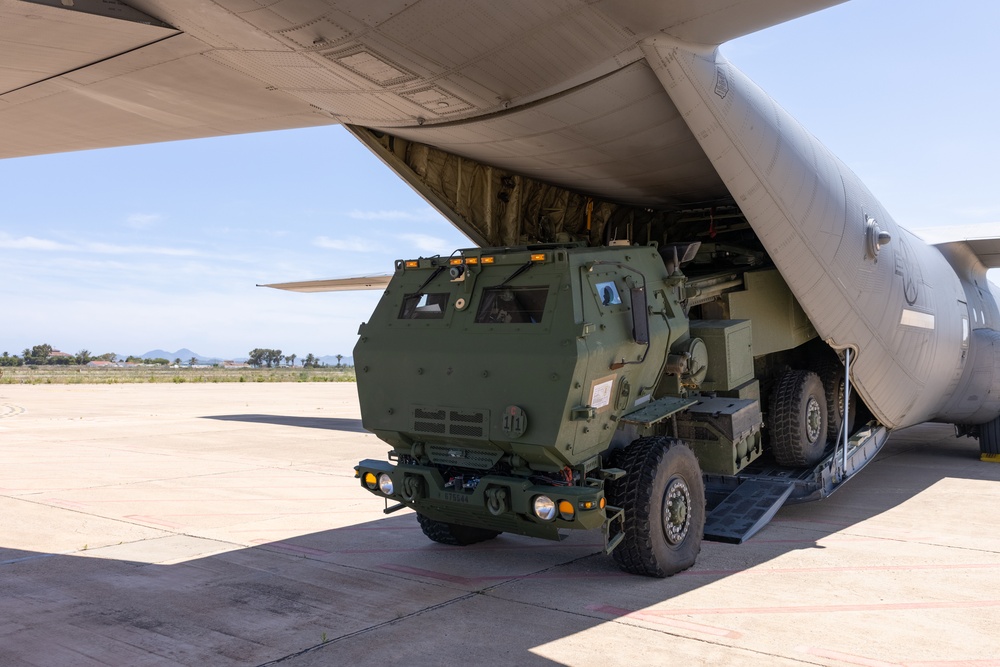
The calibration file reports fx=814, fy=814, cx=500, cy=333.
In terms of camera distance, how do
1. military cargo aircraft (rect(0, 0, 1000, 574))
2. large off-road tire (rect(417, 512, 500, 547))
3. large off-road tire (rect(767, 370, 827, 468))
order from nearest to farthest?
military cargo aircraft (rect(0, 0, 1000, 574))
large off-road tire (rect(417, 512, 500, 547))
large off-road tire (rect(767, 370, 827, 468))

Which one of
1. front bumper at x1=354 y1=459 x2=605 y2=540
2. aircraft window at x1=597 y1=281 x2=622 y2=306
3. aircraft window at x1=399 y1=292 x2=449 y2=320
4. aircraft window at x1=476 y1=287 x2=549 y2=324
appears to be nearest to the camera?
front bumper at x1=354 y1=459 x2=605 y2=540

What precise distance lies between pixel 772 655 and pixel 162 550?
532 cm

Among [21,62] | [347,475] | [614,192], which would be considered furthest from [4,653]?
[614,192]

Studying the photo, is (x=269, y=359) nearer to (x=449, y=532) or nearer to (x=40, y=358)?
(x=40, y=358)

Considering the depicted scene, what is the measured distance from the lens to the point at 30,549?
289 inches

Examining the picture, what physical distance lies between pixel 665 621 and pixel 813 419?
4.97 m

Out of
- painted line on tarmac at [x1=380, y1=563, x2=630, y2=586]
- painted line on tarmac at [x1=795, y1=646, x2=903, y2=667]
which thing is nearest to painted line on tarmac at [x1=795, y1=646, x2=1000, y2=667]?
painted line on tarmac at [x1=795, y1=646, x2=903, y2=667]

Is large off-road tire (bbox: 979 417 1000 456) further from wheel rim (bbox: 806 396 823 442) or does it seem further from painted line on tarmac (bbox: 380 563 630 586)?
painted line on tarmac (bbox: 380 563 630 586)

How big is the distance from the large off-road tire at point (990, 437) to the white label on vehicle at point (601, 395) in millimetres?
10428

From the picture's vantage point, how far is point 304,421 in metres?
20.5

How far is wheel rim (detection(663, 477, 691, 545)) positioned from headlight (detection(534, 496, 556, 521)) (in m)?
1.15

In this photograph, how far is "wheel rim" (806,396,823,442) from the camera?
9.44 metres

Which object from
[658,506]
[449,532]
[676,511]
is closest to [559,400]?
[658,506]

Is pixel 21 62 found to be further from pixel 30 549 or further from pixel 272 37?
pixel 30 549
